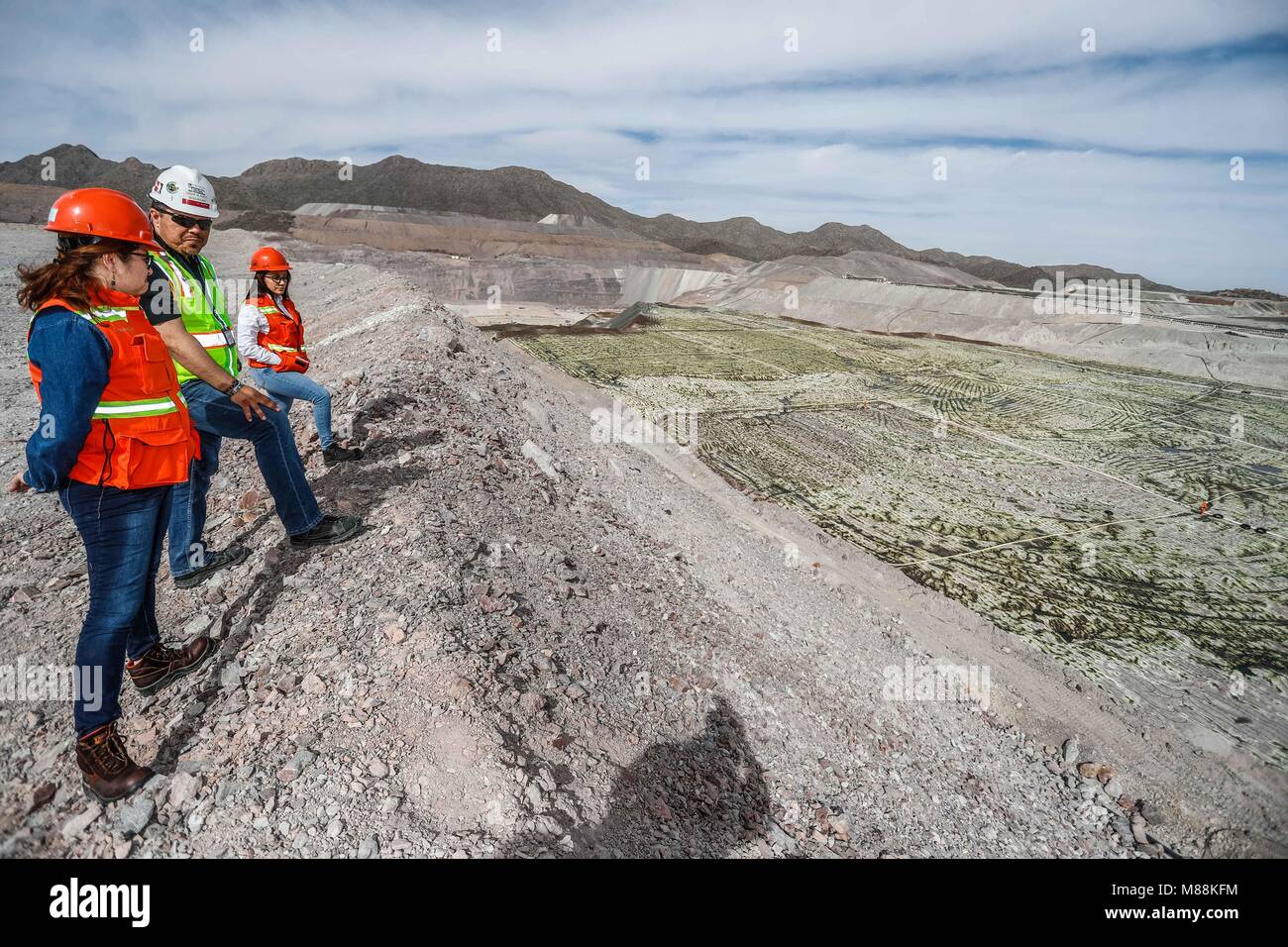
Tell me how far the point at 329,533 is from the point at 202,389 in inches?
40.3

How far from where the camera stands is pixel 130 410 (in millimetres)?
2346

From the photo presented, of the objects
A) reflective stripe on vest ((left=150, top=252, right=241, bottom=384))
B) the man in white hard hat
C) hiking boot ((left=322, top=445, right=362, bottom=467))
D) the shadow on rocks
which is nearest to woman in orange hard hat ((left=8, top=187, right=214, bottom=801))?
the man in white hard hat

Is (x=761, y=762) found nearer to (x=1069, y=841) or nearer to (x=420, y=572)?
(x=1069, y=841)

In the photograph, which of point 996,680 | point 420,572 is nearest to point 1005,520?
point 996,680

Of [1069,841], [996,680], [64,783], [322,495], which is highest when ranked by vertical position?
[322,495]

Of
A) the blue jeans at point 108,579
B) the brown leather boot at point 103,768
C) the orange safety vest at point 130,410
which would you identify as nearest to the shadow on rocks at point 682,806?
the brown leather boot at point 103,768

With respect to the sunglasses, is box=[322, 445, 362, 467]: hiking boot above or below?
below

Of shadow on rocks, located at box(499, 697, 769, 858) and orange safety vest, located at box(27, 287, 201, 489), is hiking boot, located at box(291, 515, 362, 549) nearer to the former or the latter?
orange safety vest, located at box(27, 287, 201, 489)

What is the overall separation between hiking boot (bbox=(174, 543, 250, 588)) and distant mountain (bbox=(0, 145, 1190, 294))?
2618 inches

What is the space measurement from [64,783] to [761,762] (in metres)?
3.17

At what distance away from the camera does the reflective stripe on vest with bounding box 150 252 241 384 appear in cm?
310

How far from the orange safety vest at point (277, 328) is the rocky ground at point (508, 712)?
3.34 ft
